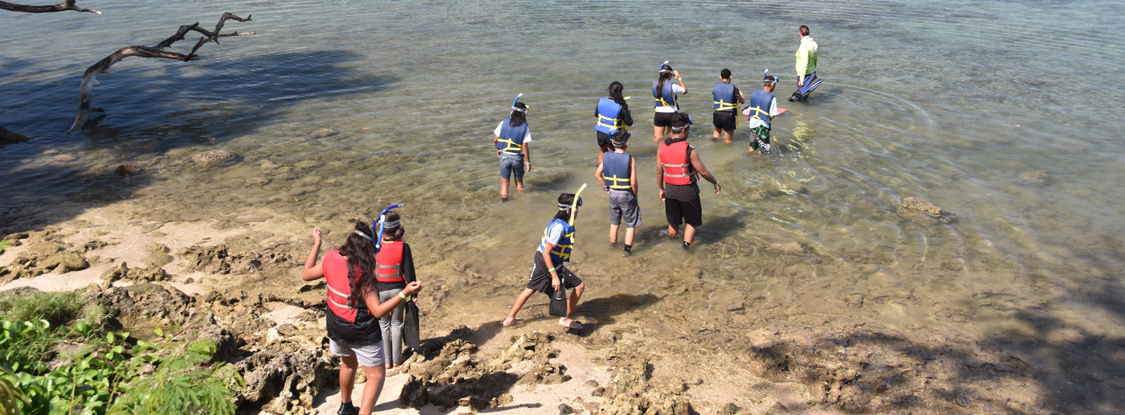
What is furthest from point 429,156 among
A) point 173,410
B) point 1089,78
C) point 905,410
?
point 1089,78

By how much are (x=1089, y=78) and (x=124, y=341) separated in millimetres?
21239

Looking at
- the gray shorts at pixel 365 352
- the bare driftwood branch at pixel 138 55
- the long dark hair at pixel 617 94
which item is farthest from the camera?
the bare driftwood branch at pixel 138 55

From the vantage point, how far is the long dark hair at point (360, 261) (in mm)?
5309

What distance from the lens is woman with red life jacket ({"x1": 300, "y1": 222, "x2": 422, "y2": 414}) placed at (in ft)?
17.5

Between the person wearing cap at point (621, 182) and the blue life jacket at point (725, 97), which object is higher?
the blue life jacket at point (725, 97)

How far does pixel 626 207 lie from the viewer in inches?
364

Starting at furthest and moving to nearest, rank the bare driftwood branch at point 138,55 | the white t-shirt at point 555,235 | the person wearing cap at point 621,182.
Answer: the bare driftwood branch at point 138,55 → the person wearing cap at point 621,182 → the white t-shirt at point 555,235

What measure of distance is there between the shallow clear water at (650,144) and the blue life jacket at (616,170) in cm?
103

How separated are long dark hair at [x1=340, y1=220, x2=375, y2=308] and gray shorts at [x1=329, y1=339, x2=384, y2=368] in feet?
1.42

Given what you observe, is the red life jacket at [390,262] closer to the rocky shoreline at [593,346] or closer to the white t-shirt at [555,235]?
the rocky shoreline at [593,346]

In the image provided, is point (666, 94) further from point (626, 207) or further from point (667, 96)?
point (626, 207)

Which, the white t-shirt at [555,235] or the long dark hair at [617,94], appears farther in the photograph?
the long dark hair at [617,94]

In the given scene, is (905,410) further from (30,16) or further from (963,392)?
(30,16)

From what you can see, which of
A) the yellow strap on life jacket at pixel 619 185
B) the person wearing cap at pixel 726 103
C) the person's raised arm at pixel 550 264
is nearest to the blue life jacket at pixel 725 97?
the person wearing cap at pixel 726 103
